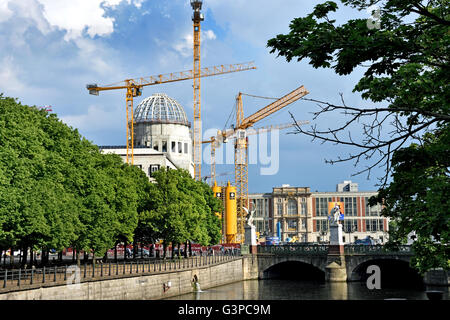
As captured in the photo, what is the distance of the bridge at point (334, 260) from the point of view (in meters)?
82.2

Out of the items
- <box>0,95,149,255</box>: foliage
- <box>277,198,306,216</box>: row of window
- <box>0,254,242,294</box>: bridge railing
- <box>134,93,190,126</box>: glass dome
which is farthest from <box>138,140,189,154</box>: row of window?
<box>0,254,242,294</box>: bridge railing

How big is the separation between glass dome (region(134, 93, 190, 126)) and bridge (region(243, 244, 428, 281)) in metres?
68.2

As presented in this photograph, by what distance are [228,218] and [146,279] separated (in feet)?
295

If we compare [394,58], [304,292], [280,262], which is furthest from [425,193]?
[280,262]

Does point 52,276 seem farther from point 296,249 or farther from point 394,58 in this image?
point 296,249

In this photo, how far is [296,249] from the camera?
89.9 metres

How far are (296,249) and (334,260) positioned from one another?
25.6 ft

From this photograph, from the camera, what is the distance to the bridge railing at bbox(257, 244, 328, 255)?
8793 cm

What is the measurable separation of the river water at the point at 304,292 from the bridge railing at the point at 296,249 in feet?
22.0

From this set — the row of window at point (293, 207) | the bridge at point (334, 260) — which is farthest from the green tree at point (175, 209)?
the row of window at point (293, 207)

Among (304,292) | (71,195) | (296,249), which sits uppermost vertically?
(71,195)

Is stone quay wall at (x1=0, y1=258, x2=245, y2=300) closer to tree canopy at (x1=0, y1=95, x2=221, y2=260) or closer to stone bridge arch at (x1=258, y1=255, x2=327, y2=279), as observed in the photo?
tree canopy at (x1=0, y1=95, x2=221, y2=260)

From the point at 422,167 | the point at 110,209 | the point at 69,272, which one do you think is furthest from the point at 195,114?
the point at 422,167

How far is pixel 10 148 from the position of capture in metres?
37.0
